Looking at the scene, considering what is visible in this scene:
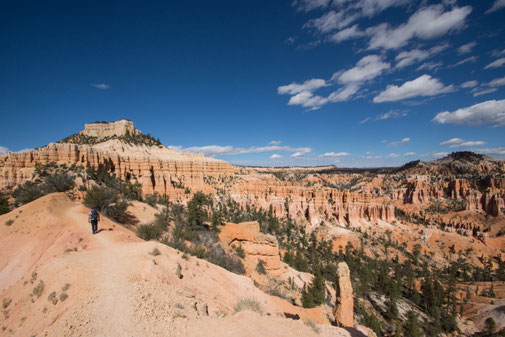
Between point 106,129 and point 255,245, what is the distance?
71282mm

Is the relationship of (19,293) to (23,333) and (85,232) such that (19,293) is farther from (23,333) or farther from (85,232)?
(85,232)

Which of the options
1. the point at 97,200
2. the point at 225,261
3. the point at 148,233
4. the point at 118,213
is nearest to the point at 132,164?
the point at 118,213

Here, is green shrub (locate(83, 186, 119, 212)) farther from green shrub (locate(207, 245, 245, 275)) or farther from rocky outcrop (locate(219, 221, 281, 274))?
rocky outcrop (locate(219, 221, 281, 274))

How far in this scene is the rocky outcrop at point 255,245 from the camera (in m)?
20.3

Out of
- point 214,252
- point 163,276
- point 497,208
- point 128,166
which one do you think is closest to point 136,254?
point 163,276

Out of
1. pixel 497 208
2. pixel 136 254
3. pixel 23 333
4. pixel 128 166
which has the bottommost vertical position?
pixel 497 208

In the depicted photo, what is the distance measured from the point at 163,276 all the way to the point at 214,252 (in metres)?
7.80

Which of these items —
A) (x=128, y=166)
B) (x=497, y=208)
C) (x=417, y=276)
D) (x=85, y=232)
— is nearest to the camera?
(x=85, y=232)

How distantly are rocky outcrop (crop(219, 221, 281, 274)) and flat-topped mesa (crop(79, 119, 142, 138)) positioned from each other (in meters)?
62.7

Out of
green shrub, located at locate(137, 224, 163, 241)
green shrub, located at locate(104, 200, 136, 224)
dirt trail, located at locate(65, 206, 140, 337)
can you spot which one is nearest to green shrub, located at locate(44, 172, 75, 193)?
green shrub, located at locate(104, 200, 136, 224)

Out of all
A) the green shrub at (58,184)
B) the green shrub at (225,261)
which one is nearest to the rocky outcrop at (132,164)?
the green shrub at (58,184)

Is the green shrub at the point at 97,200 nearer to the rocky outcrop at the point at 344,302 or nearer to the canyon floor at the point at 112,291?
the canyon floor at the point at 112,291

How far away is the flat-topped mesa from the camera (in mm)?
69750

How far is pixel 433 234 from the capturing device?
60156mm
